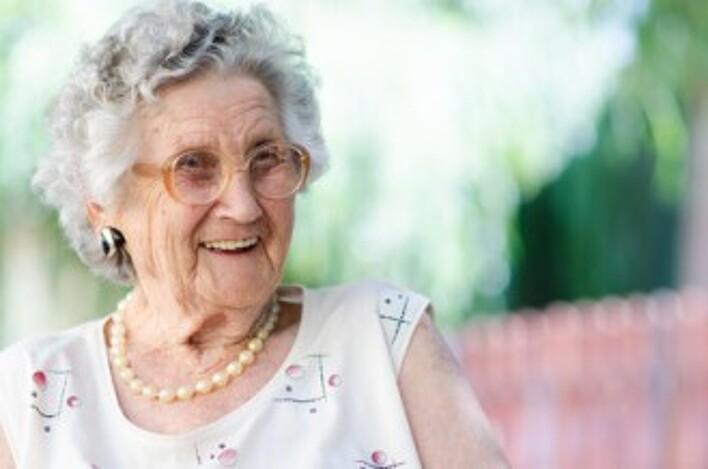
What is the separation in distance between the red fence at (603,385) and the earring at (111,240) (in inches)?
162

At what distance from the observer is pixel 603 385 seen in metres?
7.44

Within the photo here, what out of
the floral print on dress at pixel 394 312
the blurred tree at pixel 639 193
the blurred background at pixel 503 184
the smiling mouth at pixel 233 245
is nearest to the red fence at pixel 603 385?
the blurred background at pixel 503 184

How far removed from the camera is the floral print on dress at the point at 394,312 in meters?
3.07

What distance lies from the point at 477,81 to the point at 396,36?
669 millimetres

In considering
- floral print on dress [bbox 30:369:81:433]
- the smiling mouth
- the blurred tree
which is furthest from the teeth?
the blurred tree

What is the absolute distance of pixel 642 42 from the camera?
34.5ft

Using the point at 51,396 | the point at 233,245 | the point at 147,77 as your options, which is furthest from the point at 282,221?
the point at 51,396

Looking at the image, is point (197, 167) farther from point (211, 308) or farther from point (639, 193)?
point (639, 193)

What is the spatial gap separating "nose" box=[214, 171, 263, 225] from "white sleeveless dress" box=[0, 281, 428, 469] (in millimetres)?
286

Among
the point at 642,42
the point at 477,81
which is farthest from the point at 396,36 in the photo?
the point at 642,42

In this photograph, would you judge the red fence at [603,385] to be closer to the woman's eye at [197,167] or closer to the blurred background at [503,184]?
the blurred background at [503,184]

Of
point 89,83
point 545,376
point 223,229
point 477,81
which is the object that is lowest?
point 545,376

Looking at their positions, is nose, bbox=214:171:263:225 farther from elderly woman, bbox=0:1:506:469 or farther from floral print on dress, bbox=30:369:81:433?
floral print on dress, bbox=30:369:81:433

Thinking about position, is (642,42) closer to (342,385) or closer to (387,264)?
(387,264)
